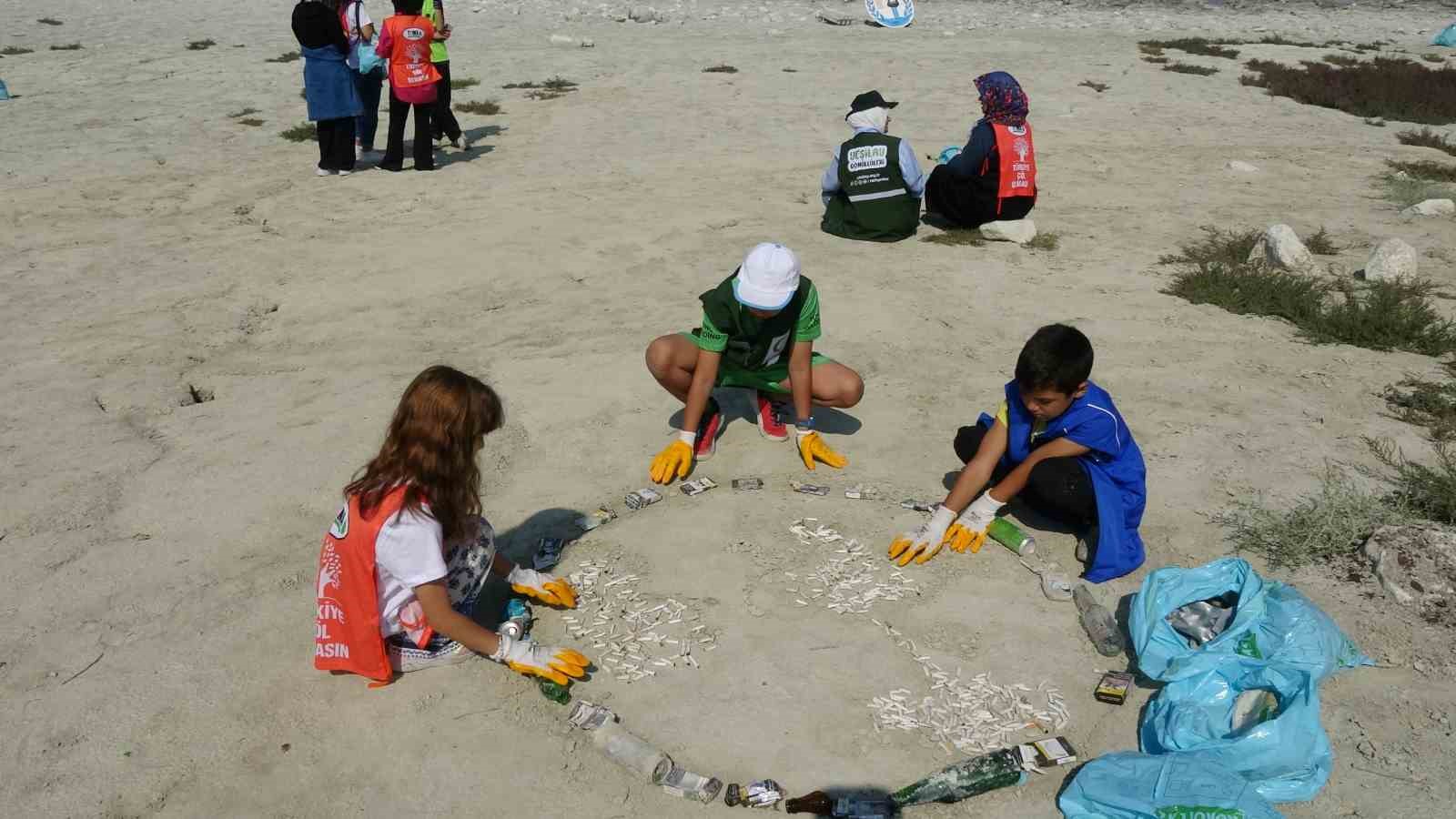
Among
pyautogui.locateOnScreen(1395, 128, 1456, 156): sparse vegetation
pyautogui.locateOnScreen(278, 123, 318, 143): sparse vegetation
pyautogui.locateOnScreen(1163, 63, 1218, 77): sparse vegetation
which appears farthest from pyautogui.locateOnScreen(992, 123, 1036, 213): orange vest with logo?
pyautogui.locateOnScreen(1163, 63, 1218, 77): sparse vegetation

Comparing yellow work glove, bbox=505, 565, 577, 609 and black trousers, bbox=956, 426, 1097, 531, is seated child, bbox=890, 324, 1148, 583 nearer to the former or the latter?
black trousers, bbox=956, 426, 1097, 531

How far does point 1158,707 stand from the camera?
307 centimetres

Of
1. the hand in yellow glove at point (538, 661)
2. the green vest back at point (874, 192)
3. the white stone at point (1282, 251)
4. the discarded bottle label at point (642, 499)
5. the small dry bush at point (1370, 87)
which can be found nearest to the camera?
the hand in yellow glove at point (538, 661)

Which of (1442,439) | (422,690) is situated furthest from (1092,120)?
(422,690)

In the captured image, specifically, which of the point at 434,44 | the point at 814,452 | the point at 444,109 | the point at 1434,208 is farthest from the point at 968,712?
the point at 434,44

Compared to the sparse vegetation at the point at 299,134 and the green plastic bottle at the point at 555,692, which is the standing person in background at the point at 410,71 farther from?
the green plastic bottle at the point at 555,692

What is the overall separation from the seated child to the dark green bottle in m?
1.03

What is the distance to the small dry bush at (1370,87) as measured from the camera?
489 inches

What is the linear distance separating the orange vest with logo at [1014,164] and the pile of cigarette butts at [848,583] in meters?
4.29

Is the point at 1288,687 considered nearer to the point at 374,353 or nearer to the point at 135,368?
the point at 374,353

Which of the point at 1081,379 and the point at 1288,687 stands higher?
the point at 1081,379

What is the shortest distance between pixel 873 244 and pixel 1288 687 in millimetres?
4795

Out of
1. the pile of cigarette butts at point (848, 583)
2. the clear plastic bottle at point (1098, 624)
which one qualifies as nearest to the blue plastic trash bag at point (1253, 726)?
the clear plastic bottle at point (1098, 624)

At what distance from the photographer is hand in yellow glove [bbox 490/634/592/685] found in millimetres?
3172
